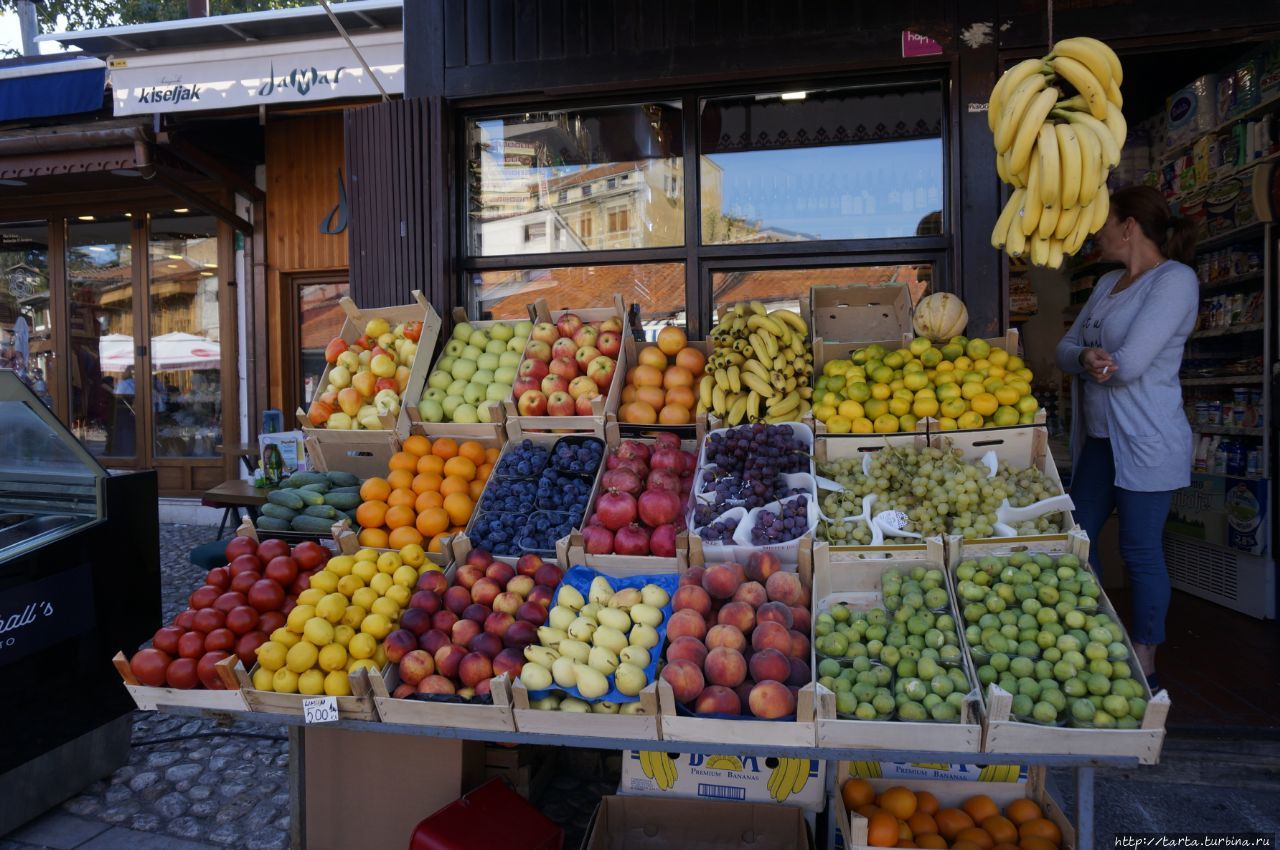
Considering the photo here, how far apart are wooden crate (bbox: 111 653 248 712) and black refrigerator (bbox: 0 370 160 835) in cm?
75

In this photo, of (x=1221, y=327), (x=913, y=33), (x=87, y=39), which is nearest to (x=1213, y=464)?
(x=1221, y=327)

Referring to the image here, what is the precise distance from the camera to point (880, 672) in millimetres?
2336

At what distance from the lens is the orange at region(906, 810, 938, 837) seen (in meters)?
2.40

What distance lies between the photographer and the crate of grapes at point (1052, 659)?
2094 millimetres

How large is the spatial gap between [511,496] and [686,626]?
1.19 metres

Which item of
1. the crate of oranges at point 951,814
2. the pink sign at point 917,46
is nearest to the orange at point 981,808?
the crate of oranges at point 951,814

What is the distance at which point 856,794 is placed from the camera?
2.50 metres

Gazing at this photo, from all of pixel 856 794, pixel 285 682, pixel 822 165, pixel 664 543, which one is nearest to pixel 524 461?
pixel 664 543

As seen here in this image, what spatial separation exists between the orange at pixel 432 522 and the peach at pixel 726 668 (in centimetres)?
149

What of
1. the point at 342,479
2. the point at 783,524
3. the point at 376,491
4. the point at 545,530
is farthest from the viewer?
the point at 342,479

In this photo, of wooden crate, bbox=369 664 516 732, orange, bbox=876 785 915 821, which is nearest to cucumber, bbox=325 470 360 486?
wooden crate, bbox=369 664 516 732

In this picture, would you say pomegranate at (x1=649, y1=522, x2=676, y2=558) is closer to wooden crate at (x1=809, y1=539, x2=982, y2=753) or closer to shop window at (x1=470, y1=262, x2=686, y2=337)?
wooden crate at (x1=809, y1=539, x2=982, y2=753)

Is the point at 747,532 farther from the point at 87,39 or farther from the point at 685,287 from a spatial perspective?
the point at 87,39

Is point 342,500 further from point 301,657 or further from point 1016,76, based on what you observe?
point 1016,76
